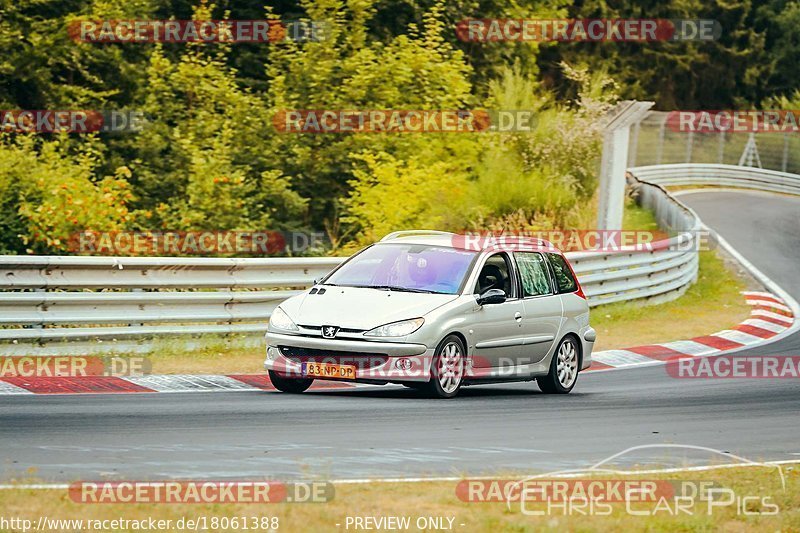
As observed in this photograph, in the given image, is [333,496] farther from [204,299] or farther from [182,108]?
[182,108]

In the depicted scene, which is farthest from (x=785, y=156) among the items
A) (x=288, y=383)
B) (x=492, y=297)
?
(x=288, y=383)

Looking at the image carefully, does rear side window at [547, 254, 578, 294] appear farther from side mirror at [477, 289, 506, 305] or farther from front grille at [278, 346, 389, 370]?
front grille at [278, 346, 389, 370]

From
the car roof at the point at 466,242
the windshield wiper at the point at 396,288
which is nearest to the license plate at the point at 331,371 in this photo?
the windshield wiper at the point at 396,288

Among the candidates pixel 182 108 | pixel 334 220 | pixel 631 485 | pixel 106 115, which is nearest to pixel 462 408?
pixel 631 485

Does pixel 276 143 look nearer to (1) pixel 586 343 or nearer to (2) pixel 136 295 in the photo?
(2) pixel 136 295

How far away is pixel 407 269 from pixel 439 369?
49.4 inches

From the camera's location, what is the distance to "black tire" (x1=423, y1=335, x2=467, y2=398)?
12.2m

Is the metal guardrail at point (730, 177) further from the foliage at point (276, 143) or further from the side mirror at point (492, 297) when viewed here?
the side mirror at point (492, 297)

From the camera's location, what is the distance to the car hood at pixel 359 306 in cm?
1213

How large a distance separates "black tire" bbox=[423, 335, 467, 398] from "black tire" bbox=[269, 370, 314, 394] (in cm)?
122

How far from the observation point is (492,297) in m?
12.9

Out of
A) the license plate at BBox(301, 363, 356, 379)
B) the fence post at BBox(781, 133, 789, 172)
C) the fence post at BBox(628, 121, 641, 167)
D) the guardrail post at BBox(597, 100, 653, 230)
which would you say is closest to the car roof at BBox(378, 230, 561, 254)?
the license plate at BBox(301, 363, 356, 379)

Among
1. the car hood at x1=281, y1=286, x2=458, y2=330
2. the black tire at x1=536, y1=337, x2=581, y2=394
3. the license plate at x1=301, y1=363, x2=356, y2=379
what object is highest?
the car hood at x1=281, y1=286, x2=458, y2=330

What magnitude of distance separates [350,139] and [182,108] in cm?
527
